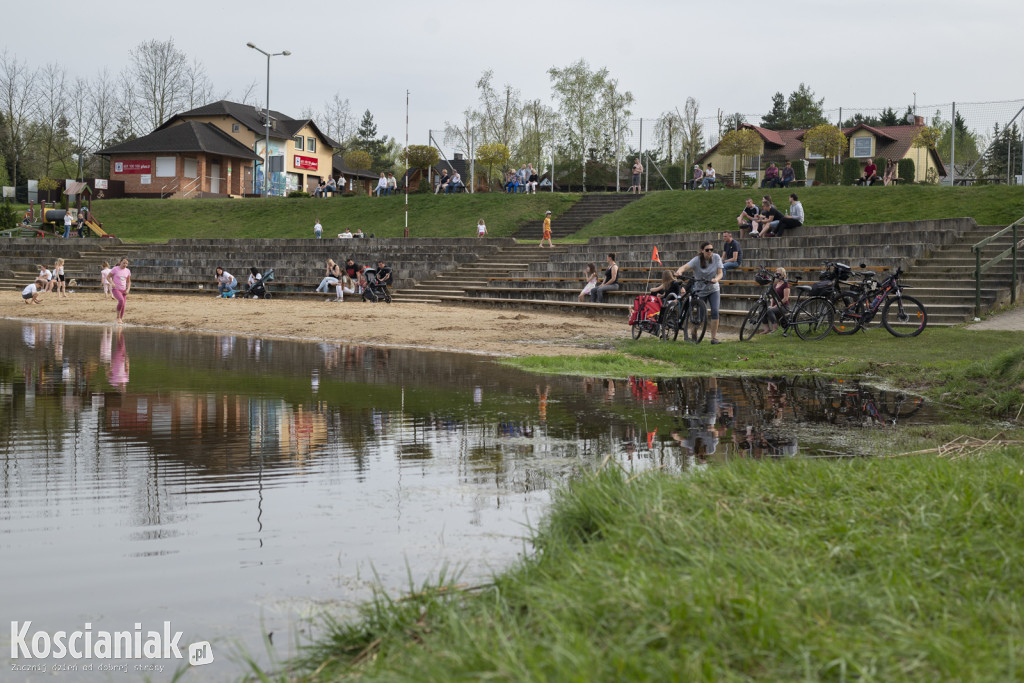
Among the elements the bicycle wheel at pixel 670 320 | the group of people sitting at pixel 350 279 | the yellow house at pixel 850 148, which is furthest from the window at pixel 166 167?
the bicycle wheel at pixel 670 320

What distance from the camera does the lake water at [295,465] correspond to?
3.83 metres

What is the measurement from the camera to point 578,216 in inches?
1800

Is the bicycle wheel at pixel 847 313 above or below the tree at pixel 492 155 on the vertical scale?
below

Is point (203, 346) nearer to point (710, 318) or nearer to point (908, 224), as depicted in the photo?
point (710, 318)

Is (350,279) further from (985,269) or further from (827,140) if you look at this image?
(827,140)

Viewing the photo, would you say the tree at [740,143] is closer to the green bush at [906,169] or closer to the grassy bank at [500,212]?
the green bush at [906,169]

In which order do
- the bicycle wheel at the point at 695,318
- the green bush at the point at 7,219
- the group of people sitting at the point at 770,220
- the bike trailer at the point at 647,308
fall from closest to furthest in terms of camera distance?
1. the bicycle wheel at the point at 695,318
2. the bike trailer at the point at 647,308
3. the group of people sitting at the point at 770,220
4. the green bush at the point at 7,219

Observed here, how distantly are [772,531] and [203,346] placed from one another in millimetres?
14036

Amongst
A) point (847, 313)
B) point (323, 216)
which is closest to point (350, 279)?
point (847, 313)

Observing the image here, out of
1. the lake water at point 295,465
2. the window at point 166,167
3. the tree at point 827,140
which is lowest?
the lake water at point 295,465

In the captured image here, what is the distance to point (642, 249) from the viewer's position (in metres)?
30.5

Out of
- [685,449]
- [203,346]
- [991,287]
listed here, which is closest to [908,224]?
[991,287]

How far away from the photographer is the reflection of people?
10766 mm

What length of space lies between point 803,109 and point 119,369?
3736 inches
